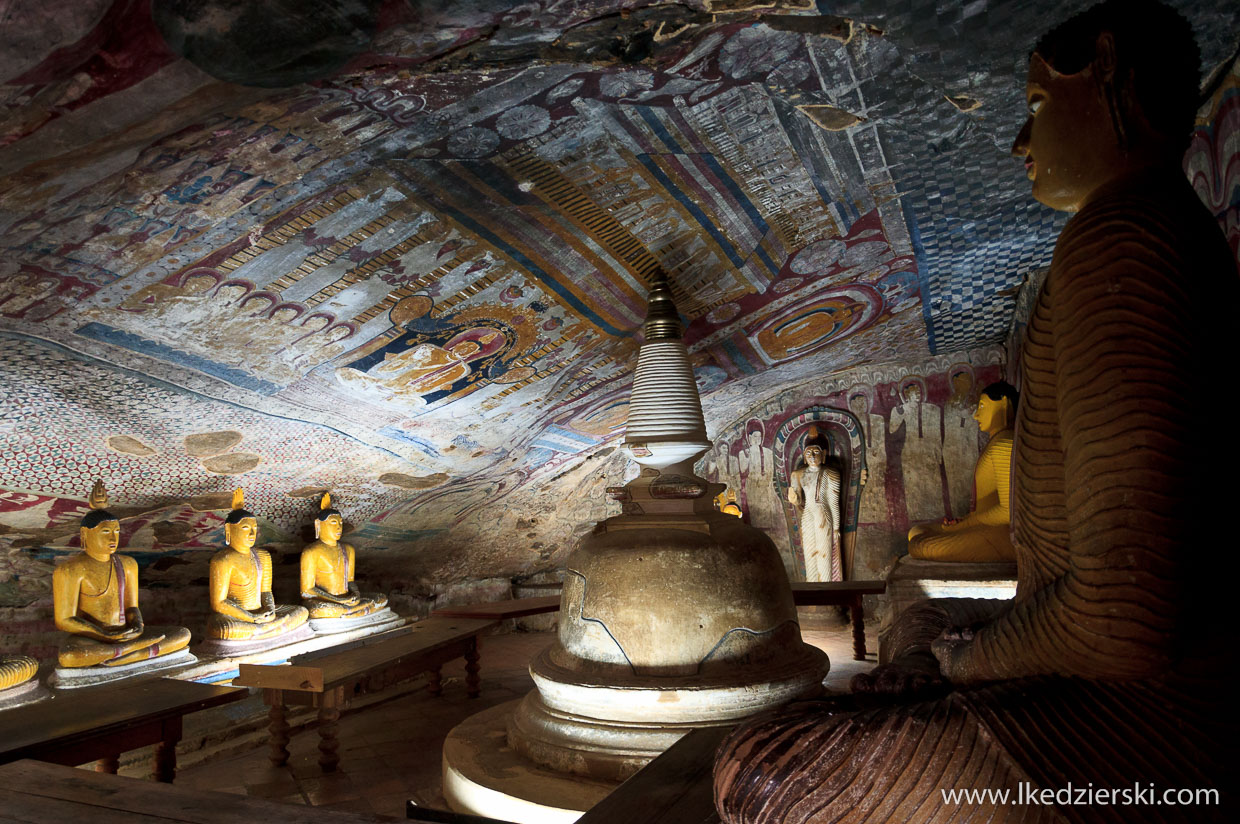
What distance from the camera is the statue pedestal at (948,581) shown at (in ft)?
17.4

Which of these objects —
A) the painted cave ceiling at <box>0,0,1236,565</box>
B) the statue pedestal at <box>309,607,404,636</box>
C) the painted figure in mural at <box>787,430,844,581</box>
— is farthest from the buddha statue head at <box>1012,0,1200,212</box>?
the painted figure in mural at <box>787,430,844,581</box>

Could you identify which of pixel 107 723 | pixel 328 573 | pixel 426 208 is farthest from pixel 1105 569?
pixel 328 573

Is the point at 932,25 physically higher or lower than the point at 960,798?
higher

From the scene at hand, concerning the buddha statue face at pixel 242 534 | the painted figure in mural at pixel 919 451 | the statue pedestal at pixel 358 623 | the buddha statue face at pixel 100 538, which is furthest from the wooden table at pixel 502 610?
the painted figure in mural at pixel 919 451

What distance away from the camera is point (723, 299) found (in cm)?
607

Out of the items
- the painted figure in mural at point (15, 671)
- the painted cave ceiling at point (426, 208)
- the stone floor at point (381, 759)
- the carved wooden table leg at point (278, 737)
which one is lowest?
the stone floor at point (381, 759)

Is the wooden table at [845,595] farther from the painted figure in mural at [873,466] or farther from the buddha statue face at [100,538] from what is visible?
the buddha statue face at [100,538]

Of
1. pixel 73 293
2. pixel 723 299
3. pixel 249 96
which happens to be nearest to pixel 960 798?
pixel 249 96

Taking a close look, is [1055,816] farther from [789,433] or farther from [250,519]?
[789,433]

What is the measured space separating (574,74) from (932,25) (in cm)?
154

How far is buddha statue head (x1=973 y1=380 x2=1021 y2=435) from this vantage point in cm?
609

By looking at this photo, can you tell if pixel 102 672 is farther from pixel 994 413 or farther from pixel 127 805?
pixel 994 413

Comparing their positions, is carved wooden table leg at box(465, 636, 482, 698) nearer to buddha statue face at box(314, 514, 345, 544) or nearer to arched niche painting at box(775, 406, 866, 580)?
buddha statue face at box(314, 514, 345, 544)

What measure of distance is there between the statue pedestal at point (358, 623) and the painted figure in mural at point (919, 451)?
20.1 feet
